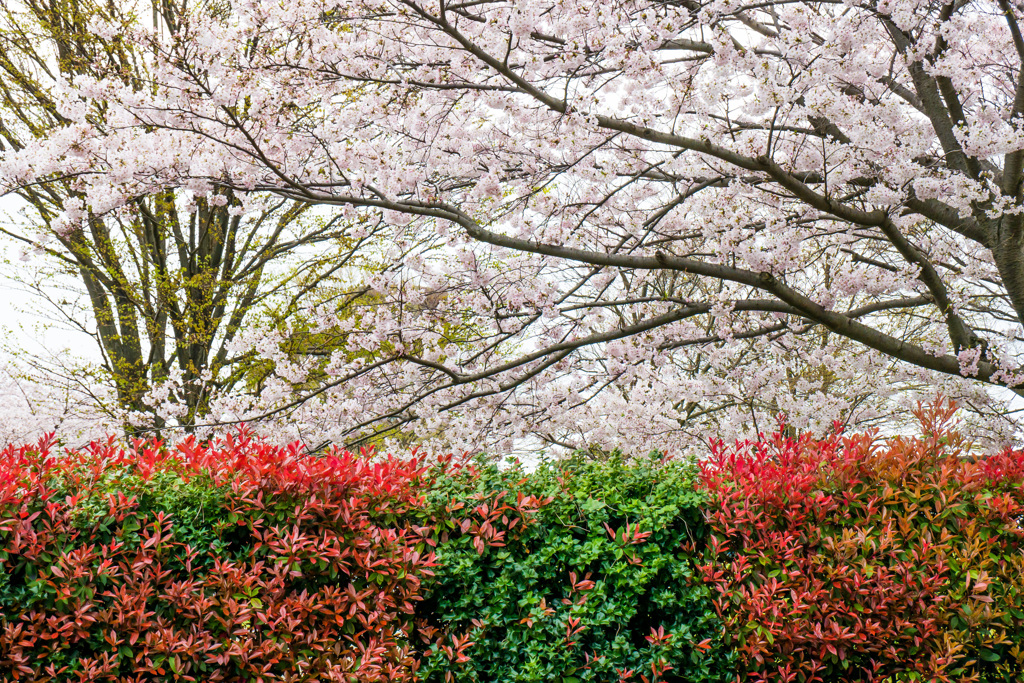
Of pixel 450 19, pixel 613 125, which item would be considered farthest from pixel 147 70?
pixel 613 125

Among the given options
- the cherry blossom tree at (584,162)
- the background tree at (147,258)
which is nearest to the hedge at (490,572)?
the cherry blossom tree at (584,162)

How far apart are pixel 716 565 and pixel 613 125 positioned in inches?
101

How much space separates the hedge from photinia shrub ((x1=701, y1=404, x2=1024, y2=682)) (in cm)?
1

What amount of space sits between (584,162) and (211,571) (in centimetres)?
377

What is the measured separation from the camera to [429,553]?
334 centimetres

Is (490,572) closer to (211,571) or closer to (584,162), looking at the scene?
(211,571)

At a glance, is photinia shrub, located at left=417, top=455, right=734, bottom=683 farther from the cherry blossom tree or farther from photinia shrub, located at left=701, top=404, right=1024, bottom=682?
the cherry blossom tree

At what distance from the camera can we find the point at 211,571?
3.12 m

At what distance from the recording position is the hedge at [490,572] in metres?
3.09

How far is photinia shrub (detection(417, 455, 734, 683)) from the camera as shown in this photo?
3.25m

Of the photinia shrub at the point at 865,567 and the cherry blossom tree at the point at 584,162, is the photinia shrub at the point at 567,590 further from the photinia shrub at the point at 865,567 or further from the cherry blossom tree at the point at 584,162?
the cherry blossom tree at the point at 584,162

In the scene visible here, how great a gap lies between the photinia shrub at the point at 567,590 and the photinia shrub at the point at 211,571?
17 centimetres

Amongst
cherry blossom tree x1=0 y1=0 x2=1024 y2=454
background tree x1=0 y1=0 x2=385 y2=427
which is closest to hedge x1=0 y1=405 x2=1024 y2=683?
cherry blossom tree x1=0 y1=0 x2=1024 y2=454

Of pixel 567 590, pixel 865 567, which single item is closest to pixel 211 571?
pixel 567 590
